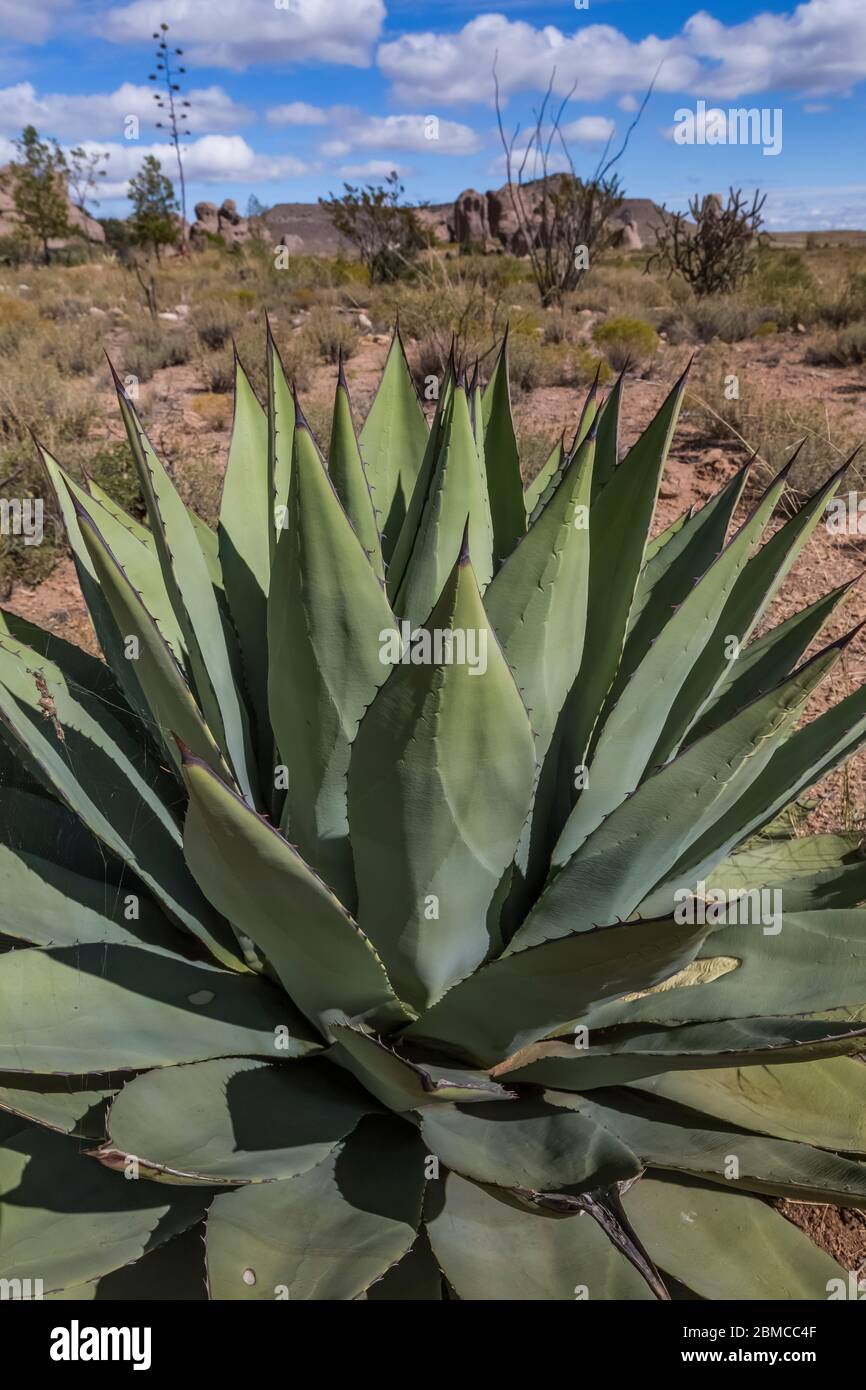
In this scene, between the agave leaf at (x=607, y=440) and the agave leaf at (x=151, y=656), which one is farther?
the agave leaf at (x=607, y=440)

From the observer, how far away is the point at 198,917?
1471 millimetres

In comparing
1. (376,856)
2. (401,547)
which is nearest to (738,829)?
(376,856)

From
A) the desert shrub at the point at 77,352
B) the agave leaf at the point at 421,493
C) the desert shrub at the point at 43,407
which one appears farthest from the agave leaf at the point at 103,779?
the desert shrub at the point at 77,352

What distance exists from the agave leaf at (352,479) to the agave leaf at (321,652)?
0.29m

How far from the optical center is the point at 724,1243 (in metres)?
1.36

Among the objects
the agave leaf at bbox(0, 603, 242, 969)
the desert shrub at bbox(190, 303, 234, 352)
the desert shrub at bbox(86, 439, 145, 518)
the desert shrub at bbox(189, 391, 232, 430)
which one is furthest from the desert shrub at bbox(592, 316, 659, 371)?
the agave leaf at bbox(0, 603, 242, 969)

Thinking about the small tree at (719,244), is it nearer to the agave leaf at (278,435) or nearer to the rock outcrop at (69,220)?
the agave leaf at (278,435)

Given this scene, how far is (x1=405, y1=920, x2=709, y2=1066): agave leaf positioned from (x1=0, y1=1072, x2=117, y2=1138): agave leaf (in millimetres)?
453

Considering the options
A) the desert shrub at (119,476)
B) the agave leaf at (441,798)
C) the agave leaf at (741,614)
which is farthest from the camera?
the desert shrub at (119,476)

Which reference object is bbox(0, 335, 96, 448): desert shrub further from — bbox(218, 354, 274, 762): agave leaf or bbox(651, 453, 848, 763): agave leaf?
bbox(651, 453, 848, 763): agave leaf

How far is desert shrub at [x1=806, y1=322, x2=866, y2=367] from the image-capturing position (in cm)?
962

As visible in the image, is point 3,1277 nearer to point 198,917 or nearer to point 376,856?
point 198,917

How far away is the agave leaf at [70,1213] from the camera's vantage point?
120 cm

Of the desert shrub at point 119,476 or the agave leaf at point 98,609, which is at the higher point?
the desert shrub at point 119,476
